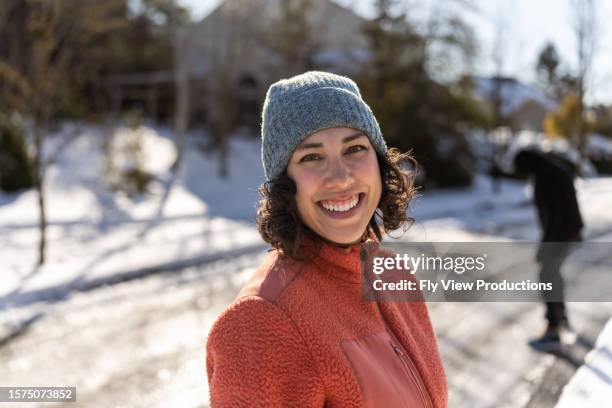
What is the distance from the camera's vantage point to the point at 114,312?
702 centimetres

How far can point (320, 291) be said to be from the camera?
1425mm

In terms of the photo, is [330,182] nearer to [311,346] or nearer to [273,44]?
[311,346]

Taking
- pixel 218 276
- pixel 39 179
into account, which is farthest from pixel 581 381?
pixel 39 179

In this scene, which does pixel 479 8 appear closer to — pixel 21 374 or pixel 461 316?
pixel 461 316

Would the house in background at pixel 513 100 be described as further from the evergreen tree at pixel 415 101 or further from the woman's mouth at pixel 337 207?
the woman's mouth at pixel 337 207

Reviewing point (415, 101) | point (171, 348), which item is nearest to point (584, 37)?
point (415, 101)

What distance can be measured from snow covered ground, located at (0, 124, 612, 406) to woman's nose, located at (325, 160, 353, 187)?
0.62 meters

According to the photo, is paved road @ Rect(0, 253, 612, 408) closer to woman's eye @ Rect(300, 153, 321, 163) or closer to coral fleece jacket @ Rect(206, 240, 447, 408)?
coral fleece jacket @ Rect(206, 240, 447, 408)

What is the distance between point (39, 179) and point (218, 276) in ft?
10.5

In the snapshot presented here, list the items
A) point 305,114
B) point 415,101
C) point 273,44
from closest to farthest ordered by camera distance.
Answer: point 305,114 < point 415,101 < point 273,44

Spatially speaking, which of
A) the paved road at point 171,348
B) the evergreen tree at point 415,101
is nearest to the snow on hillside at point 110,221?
the paved road at point 171,348

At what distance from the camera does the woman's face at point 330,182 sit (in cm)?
154

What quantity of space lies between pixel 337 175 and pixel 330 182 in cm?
3

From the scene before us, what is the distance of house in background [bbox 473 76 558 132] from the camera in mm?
22391
